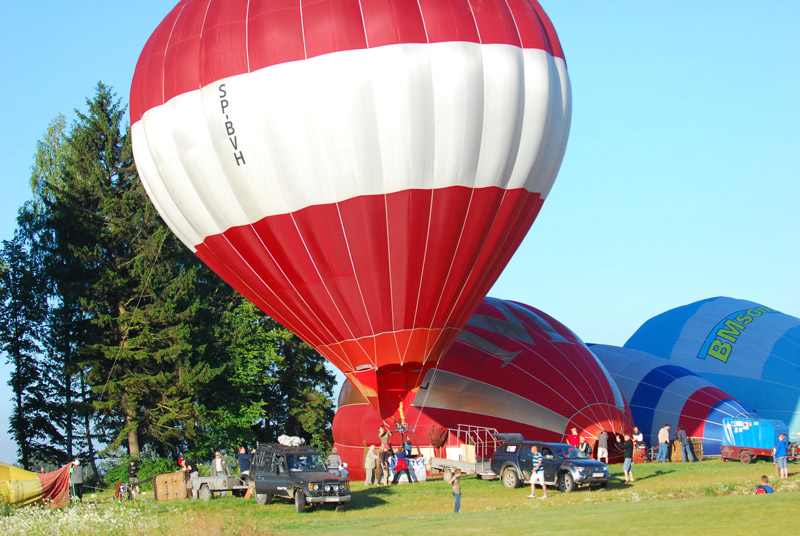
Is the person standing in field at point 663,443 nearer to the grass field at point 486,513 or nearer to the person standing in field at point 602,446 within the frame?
the person standing in field at point 602,446

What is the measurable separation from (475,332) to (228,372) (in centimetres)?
1672

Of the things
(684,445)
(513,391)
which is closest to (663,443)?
(684,445)

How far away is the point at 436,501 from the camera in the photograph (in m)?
19.0

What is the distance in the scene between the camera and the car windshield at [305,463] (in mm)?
18766

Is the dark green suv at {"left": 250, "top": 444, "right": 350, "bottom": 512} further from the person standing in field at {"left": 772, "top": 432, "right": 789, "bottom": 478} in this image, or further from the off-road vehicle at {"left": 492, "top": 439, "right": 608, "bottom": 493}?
the person standing in field at {"left": 772, "top": 432, "right": 789, "bottom": 478}

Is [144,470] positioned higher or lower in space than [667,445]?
lower

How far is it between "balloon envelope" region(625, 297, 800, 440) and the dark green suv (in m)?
19.7

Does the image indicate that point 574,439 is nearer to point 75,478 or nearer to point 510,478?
point 510,478

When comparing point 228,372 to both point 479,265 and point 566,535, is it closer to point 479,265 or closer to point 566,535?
point 479,265

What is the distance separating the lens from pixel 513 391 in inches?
990

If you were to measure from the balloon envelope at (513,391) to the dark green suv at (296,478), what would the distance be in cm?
568

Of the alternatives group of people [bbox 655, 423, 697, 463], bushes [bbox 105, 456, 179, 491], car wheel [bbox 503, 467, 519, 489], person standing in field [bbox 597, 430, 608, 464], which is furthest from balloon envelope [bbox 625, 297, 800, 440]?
bushes [bbox 105, 456, 179, 491]

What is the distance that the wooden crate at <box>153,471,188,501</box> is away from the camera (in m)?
21.3

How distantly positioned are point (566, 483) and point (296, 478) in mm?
5530
